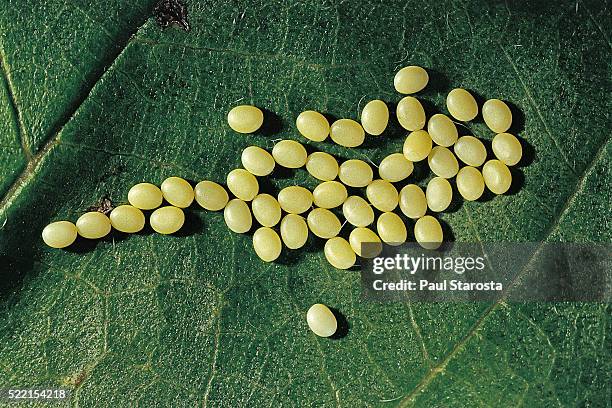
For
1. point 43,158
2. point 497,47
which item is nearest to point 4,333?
point 43,158

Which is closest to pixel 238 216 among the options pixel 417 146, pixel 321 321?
pixel 321 321

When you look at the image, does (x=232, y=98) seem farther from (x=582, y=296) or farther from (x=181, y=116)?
(x=582, y=296)

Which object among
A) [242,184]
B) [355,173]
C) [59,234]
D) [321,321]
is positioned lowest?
[59,234]

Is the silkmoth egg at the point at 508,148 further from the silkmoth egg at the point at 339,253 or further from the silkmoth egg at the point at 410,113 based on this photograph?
the silkmoth egg at the point at 339,253

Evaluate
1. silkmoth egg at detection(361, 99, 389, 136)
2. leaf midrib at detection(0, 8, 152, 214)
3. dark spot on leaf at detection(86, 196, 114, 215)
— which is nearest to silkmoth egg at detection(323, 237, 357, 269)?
silkmoth egg at detection(361, 99, 389, 136)

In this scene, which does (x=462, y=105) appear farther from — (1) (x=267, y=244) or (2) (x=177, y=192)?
(2) (x=177, y=192)

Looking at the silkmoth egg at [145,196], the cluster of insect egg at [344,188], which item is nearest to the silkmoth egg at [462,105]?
the cluster of insect egg at [344,188]
